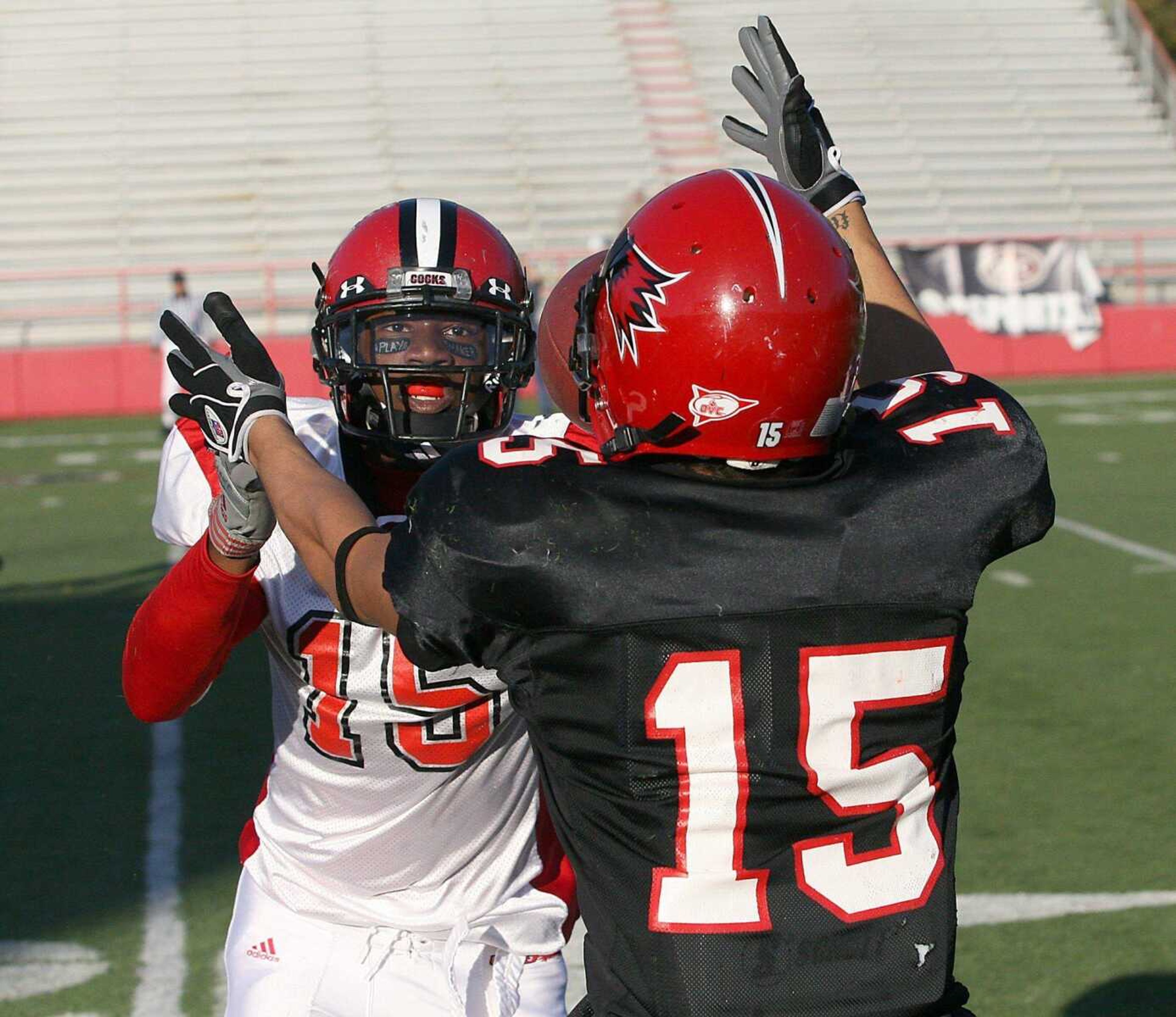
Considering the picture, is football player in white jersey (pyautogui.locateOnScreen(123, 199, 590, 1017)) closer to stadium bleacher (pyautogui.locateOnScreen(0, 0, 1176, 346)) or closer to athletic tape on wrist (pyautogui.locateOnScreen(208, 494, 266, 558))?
athletic tape on wrist (pyautogui.locateOnScreen(208, 494, 266, 558))

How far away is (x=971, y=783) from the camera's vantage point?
5.04 m

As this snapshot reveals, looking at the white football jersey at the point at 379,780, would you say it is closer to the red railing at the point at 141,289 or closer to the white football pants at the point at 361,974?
the white football pants at the point at 361,974

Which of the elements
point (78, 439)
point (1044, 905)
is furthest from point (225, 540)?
point (78, 439)

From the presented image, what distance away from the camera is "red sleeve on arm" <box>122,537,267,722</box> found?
2117 millimetres

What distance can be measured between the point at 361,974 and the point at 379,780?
0.28 m

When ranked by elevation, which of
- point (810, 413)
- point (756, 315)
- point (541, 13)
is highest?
point (541, 13)

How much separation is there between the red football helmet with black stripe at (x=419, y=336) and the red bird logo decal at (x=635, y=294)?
686mm

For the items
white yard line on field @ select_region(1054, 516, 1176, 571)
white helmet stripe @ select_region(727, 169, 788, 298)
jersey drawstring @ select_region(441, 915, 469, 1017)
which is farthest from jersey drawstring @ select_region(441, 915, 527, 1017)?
white yard line on field @ select_region(1054, 516, 1176, 571)

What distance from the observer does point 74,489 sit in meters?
11.6

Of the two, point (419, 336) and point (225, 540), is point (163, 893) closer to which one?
point (419, 336)

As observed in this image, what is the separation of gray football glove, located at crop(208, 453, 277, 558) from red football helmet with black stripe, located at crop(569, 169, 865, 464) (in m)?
0.47

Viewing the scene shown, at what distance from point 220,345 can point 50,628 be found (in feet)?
26.4

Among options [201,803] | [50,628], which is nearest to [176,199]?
[50,628]

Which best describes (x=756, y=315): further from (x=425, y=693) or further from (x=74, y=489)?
(x=74, y=489)
